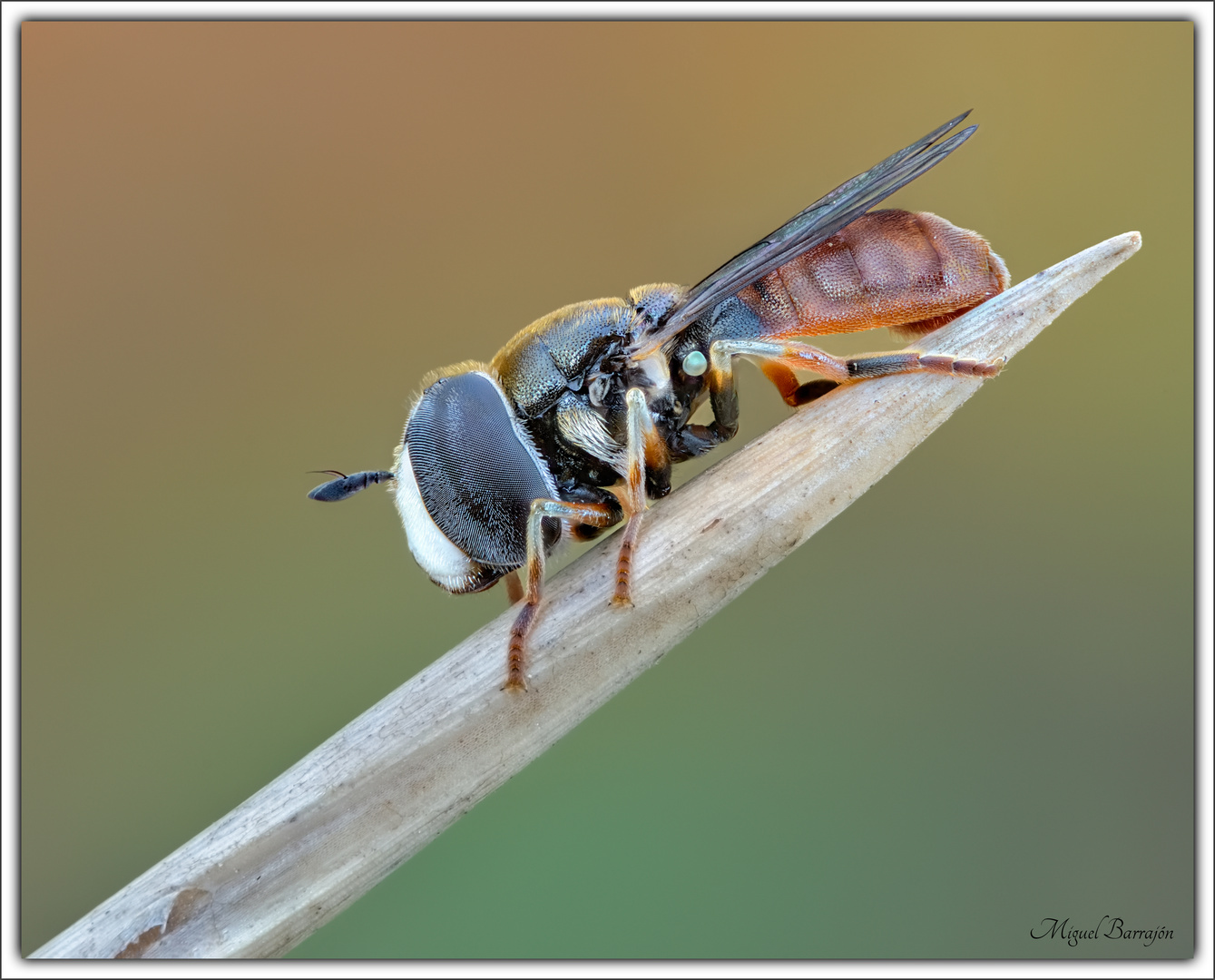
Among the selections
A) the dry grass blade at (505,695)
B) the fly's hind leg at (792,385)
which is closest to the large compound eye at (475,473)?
the dry grass blade at (505,695)

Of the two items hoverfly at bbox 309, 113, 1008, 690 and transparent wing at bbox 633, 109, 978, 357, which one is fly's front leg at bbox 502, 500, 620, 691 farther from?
transparent wing at bbox 633, 109, 978, 357

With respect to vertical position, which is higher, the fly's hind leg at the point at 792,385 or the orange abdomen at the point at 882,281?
the orange abdomen at the point at 882,281

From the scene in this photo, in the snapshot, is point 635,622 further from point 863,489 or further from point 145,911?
point 145,911

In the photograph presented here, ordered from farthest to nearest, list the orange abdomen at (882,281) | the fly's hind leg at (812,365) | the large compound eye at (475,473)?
the orange abdomen at (882,281) → the large compound eye at (475,473) → the fly's hind leg at (812,365)

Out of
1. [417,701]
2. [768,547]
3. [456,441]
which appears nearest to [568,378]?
[456,441]

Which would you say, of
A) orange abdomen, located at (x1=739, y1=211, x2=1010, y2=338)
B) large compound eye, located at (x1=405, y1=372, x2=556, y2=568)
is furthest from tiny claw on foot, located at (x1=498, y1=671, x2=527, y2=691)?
orange abdomen, located at (x1=739, y1=211, x2=1010, y2=338)

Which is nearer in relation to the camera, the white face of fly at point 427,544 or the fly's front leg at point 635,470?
the fly's front leg at point 635,470

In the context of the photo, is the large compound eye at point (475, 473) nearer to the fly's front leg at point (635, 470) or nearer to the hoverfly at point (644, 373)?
the hoverfly at point (644, 373)

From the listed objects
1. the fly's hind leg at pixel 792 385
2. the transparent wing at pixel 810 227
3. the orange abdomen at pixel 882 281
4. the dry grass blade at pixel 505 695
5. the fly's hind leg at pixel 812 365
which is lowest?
the dry grass blade at pixel 505 695
